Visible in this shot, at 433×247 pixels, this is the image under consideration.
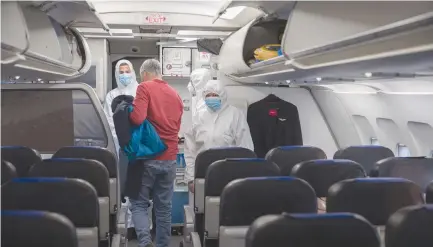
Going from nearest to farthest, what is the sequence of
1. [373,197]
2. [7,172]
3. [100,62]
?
[373,197], [7,172], [100,62]

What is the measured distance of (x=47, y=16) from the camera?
5273 millimetres

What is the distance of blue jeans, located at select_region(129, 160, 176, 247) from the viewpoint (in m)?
5.54

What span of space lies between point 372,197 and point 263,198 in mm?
686

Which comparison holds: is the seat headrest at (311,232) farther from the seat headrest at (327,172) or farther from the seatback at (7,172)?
the seatback at (7,172)

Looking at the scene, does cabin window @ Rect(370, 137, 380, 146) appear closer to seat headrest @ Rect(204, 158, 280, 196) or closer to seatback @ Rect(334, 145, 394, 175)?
seatback @ Rect(334, 145, 394, 175)

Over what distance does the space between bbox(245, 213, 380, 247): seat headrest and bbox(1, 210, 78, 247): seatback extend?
802 mm

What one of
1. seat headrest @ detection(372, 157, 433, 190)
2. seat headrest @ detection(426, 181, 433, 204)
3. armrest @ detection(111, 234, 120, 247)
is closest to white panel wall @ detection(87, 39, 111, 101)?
armrest @ detection(111, 234, 120, 247)

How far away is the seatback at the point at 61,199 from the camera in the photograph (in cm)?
317

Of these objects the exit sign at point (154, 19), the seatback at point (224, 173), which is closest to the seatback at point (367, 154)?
the seatback at point (224, 173)

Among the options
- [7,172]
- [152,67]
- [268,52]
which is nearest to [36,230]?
[7,172]

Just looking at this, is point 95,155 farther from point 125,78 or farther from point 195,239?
point 125,78

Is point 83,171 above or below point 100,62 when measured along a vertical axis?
below

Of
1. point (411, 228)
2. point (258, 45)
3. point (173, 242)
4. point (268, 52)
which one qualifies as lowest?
point (173, 242)

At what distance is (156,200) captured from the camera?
5684 mm
